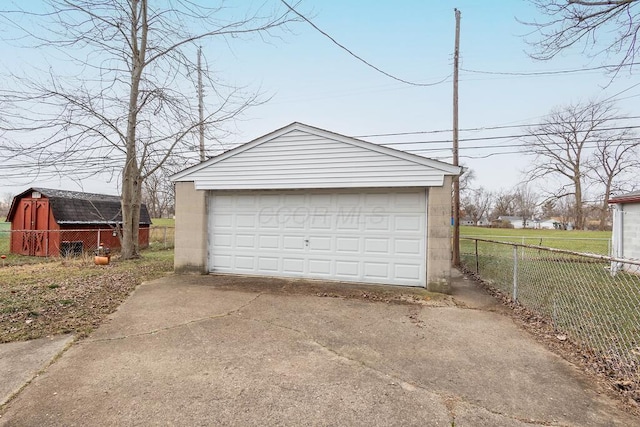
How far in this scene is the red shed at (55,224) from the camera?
45.9 feet

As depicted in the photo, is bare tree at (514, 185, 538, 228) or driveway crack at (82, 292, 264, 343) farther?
bare tree at (514, 185, 538, 228)

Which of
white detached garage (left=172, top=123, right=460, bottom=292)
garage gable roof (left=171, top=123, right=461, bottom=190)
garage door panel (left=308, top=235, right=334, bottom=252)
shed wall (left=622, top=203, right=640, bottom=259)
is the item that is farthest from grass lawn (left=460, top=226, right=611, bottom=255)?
garage door panel (left=308, top=235, right=334, bottom=252)

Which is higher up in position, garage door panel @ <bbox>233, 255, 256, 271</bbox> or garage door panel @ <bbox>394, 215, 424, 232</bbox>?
garage door panel @ <bbox>394, 215, 424, 232</bbox>

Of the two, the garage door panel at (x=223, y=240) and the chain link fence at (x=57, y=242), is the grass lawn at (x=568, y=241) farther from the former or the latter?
the chain link fence at (x=57, y=242)

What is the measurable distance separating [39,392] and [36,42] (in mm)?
9427

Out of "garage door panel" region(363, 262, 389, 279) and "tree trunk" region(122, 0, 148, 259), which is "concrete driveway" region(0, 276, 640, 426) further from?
"tree trunk" region(122, 0, 148, 259)

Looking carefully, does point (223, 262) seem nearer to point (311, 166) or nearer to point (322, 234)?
point (322, 234)

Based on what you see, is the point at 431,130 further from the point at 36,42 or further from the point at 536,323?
the point at 36,42

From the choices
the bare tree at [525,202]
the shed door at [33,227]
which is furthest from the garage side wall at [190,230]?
the bare tree at [525,202]

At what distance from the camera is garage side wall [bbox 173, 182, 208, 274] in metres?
8.38

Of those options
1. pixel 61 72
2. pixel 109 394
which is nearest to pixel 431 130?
pixel 61 72

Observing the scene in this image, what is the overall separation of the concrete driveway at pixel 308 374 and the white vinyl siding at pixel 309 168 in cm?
295

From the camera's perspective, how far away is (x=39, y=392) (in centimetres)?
288

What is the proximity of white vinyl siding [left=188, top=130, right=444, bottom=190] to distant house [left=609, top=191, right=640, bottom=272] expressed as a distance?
7734 mm
